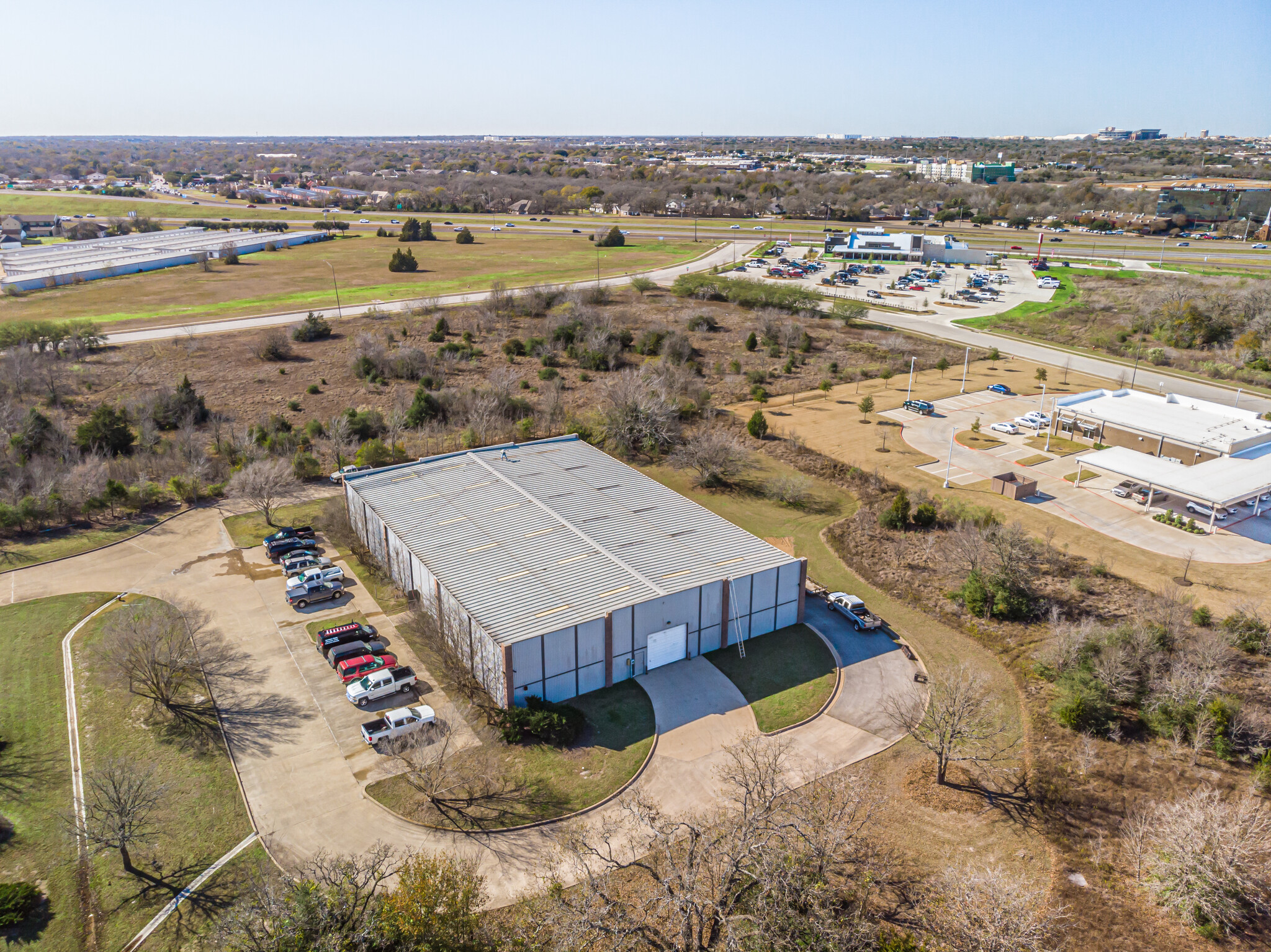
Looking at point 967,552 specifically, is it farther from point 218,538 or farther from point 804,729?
point 218,538

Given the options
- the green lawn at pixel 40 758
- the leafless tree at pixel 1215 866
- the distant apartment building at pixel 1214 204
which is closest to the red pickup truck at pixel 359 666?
the green lawn at pixel 40 758

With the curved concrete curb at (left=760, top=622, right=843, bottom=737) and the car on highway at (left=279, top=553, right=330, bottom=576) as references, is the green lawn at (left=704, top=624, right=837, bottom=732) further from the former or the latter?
the car on highway at (left=279, top=553, right=330, bottom=576)

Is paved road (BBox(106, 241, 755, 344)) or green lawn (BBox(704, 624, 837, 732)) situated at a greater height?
paved road (BBox(106, 241, 755, 344))

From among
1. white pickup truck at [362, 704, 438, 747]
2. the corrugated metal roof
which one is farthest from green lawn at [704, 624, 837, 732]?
white pickup truck at [362, 704, 438, 747]

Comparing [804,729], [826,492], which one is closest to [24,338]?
[826,492]

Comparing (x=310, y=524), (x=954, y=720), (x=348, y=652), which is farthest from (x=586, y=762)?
(x=310, y=524)

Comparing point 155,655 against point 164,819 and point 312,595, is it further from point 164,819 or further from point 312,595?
point 312,595
